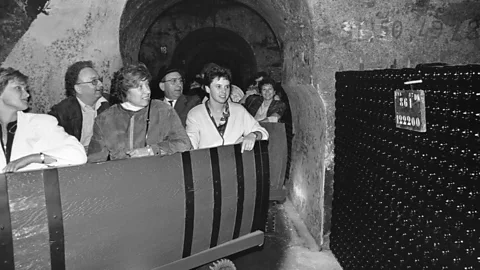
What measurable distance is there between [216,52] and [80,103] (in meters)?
5.70

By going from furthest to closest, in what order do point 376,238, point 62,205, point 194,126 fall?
point 194,126, point 376,238, point 62,205

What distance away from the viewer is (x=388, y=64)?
11.4 feet

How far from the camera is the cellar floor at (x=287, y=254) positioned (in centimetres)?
347

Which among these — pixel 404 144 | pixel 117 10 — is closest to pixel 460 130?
pixel 404 144

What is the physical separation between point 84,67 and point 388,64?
250cm

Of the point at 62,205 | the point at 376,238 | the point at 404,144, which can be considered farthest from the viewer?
the point at 376,238

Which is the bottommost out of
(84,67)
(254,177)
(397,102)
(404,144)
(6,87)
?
(254,177)

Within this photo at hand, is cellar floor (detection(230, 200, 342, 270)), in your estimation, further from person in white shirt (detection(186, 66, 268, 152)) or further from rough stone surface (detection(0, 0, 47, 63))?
rough stone surface (detection(0, 0, 47, 63))

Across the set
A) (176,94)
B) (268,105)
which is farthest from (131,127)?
(268,105)

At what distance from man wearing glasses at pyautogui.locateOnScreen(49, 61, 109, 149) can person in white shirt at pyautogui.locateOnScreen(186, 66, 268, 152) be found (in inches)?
32.1

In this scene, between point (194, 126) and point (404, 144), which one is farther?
point (194, 126)

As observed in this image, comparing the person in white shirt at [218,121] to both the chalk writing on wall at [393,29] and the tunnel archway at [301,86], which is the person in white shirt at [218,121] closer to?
the tunnel archway at [301,86]

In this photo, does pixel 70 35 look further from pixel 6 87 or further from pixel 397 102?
pixel 397 102

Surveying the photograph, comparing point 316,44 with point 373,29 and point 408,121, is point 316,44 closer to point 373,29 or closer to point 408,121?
point 373,29
